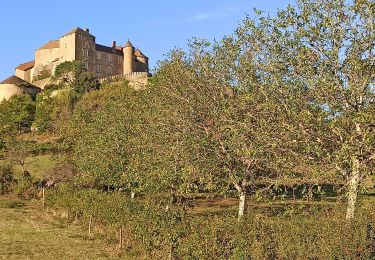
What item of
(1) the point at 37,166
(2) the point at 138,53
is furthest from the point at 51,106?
(2) the point at 138,53

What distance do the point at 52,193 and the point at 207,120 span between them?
1387 cm

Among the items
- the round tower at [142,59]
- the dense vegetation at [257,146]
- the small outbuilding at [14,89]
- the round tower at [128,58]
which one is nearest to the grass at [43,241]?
the dense vegetation at [257,146]

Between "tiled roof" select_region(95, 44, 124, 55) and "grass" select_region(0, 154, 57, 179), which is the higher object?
"tiled roof" select_region(95, 44, 124, 55)

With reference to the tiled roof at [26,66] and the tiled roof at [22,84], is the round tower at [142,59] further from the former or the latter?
the tiled roof at [22,84]

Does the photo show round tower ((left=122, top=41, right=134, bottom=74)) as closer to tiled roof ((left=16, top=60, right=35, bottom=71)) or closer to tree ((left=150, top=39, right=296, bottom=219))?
tiled roof ((left=16, top=60, right=35, bottom=71))

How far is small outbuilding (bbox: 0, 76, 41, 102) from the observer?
341 feet

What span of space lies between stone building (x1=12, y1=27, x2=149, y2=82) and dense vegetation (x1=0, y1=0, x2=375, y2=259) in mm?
89074

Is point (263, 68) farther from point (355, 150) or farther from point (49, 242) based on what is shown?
point (49, 242)

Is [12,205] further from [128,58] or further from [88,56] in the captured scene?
[128,58]

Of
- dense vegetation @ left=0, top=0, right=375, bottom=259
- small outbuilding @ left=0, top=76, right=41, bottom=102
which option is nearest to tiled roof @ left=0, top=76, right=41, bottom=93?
small outbuilding @ left=0, top=76, right=41, bottom=102

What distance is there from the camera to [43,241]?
21.8m

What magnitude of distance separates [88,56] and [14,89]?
812 inches

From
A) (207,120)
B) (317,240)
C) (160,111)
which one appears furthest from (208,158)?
(317,240)

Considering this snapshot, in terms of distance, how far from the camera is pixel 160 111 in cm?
2733
